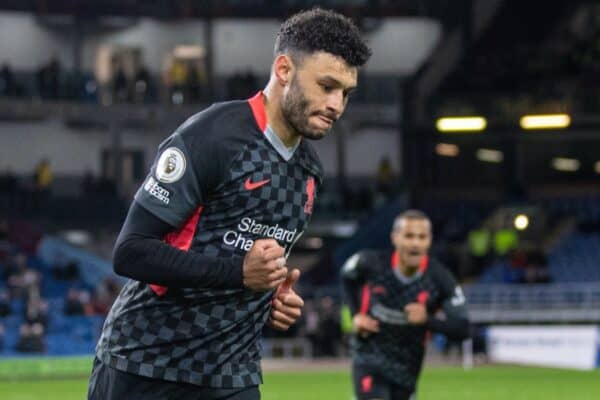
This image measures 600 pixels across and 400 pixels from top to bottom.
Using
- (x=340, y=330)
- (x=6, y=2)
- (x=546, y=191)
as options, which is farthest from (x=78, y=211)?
(x=546, y=191)

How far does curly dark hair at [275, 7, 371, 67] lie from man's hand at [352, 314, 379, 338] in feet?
16.3

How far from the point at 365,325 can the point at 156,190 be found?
5.16m

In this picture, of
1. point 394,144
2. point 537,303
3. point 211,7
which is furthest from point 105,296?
point 394,144

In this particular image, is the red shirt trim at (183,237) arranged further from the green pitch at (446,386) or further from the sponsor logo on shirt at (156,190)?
the green pitch at (446,386)

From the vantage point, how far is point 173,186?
4859mm

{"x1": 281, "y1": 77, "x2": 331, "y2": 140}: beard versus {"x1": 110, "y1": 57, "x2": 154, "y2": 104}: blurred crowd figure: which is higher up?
{"x1": 110, "y1": 57, "x2": 154, "y2": 104}: blurred crowd figure

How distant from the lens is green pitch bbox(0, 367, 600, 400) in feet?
67.6

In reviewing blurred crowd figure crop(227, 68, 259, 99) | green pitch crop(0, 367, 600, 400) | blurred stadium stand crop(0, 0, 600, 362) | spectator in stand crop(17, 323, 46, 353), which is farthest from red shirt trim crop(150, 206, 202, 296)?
blurred crowd figure crop(227, 68, 259, 99)

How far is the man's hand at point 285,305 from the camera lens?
5.27 metres

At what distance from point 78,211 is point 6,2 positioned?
8.09 metres

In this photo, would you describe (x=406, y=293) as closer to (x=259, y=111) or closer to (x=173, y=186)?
(x=259, y=111)

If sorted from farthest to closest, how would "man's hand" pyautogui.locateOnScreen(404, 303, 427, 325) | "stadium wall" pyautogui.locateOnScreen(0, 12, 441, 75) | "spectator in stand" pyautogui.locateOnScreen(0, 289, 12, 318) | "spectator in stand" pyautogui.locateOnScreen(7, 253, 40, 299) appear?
1. "stadium wall" pyautogui.locateOnScreen(0, 12, 441, 75)
2. "spectator in stand" pyautogui.locateOnScreen(7, 253, 40, 299)
3. "spectator in stand" pyautogui.locateOnScreen(0, 289, 12, 318)
4. "man's hand" pyautogui.locateOnScreen(404, 303, 427, 325)

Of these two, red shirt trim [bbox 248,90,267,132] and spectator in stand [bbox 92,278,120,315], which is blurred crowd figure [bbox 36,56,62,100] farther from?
red shirt trim [bbox 248,90,267,132]

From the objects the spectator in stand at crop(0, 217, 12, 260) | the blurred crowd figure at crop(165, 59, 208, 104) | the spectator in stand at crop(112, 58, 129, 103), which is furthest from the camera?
the blurred crowd figure at crop(165, 59, 208, 104)
